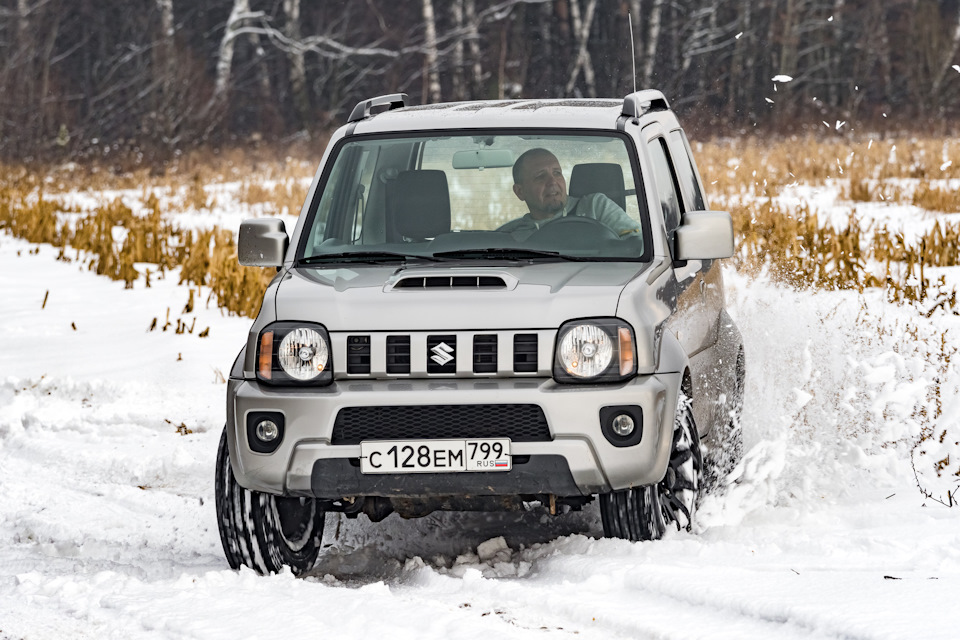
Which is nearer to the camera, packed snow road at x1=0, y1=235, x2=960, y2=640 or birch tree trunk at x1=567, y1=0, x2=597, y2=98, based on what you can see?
packed snow road at x1=0, y1=235, x2=960, y2=640

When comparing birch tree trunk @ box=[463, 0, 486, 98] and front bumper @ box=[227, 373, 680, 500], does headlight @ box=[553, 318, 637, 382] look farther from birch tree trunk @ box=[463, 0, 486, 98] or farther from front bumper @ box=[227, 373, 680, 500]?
birch tree trunk @ box=[463, 0, 486, 98]

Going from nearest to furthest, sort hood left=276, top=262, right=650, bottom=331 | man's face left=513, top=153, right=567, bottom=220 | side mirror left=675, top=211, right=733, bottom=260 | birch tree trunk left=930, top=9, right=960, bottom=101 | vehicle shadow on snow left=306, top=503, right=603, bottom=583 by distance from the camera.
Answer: hood left=276, top=262, right=650, bottom=331, vehicle shadow on snow left=306, top=503, right=603, bottom=583, side mirror left=675, top=211, right=733, bottom=260, man's face left=513, top=153, right=567, bottom=220, birch tree trunk left=930, top=9, right=960, bottom=101

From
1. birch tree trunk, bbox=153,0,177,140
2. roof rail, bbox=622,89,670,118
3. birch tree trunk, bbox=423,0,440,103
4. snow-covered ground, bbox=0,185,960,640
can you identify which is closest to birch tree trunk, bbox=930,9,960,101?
birch tree trunk, bbox=423,0,440,103

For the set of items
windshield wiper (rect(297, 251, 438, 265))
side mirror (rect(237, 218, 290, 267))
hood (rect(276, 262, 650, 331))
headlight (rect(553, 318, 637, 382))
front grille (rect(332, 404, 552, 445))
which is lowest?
front grille (rect(332, 404, 552, 445))

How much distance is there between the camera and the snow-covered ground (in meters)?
4.09

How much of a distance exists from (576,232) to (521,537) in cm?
125

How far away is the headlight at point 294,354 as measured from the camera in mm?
4598

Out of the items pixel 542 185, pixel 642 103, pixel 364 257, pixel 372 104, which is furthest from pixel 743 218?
pixel 364 257

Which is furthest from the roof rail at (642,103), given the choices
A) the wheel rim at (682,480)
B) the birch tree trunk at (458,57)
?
the birch tree trunk at (458,57)

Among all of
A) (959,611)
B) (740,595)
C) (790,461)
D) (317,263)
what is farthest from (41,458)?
(959,611)

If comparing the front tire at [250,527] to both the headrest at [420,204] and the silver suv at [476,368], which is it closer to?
the silver suv at [476,368]

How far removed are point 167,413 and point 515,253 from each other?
3628mm

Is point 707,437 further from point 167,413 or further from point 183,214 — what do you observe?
point 183,214

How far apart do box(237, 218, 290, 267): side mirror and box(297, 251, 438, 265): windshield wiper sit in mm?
107
